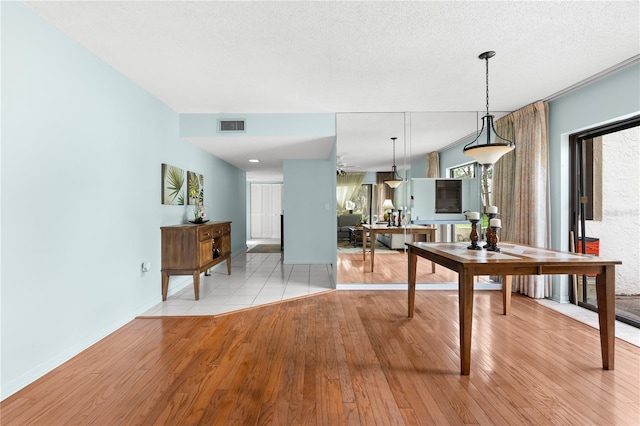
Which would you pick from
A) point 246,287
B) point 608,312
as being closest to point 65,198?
point 246,287

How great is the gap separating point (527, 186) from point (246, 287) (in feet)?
12.7

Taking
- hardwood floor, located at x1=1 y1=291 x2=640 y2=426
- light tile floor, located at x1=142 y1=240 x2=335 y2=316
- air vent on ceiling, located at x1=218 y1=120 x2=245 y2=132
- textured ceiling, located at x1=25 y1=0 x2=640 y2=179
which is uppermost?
textured ceiling, located at x1=25 y1=0 x2=640 y2=179

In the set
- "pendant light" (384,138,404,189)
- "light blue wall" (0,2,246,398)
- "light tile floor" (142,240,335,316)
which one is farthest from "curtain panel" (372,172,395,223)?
"light blue wall" (0,2,246,398)

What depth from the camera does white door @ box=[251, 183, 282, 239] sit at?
10.8 metres

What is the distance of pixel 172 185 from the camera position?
13.1 feet

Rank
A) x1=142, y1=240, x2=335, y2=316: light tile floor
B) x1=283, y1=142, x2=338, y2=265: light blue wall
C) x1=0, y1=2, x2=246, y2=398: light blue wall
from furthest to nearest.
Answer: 1. x1=283, y1=142, x2=338, y2=265: light blue wall
2. x1=142, y1=240, x2=335, y2=316: light tile floor
3. x1=0, y1=2, x2=246, y2=398: light blue wall

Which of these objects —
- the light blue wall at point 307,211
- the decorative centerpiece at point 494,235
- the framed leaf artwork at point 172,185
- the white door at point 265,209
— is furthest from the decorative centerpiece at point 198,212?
the white door at point 265,209

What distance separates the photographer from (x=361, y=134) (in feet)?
14.9

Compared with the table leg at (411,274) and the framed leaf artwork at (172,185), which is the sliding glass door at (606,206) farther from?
the framed leaf artwork at (172,185)

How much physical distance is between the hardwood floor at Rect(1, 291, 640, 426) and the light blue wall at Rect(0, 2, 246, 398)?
286 mm

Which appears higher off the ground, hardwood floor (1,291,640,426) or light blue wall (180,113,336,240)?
light blue wall (180,113,336,240)

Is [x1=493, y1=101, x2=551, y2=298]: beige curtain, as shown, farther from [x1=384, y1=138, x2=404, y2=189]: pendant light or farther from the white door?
the white door

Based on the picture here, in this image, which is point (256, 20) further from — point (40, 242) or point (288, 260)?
point (288, 260)

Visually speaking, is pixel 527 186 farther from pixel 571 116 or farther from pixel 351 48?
pixel 351 48
